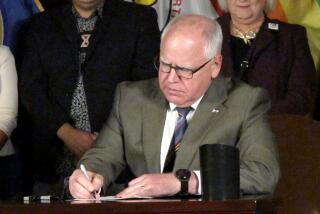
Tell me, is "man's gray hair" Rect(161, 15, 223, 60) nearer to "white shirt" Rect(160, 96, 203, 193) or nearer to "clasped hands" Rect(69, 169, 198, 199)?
"white shirt" Rect(160, 96, 203, 193)

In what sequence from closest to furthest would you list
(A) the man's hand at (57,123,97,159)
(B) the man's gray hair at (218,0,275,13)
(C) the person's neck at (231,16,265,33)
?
1. (A) the man's hand at (57,123,97,159)
2. (C) the person's neck at (231,16,265,33)
3. (B) the man's gray hair at (218,0,275,13)

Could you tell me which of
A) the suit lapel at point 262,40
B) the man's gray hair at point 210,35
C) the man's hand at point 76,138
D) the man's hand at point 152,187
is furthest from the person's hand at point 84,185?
the suit lapel at point 262,40

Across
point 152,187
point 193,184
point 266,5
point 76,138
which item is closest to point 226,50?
point 266,5

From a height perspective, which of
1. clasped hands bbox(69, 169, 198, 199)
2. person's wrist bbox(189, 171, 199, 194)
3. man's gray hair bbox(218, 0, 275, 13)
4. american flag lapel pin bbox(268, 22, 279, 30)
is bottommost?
person's wrist bbox(189, 171, 199, 194)

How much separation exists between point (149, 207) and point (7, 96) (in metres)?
2.19

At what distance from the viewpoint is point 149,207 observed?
2402 mm

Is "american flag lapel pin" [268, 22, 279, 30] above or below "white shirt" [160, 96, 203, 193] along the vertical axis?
above

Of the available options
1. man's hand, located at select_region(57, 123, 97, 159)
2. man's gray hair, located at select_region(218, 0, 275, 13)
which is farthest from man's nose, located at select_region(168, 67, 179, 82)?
man's gray hair, located at select_region(218, 0, 275, 13)

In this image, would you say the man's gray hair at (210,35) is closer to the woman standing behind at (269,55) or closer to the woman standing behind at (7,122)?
the woman standing behind at (269,55)

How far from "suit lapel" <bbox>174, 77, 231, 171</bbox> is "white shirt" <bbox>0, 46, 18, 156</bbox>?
1391 millimetres

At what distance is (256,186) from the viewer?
3059 millimetres

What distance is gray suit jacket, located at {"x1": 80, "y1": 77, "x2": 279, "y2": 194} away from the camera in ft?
10.6

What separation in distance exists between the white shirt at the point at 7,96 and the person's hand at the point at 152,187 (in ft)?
5.41

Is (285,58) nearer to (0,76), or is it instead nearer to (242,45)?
(242,45)
